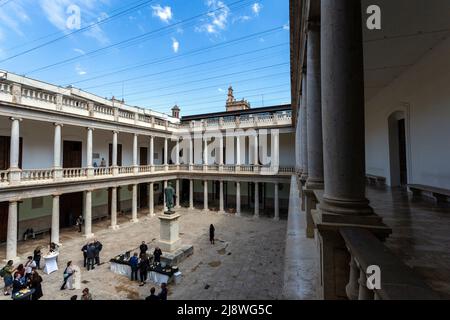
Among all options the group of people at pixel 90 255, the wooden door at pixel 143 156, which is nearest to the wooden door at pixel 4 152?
the group of people at pixel 90 255

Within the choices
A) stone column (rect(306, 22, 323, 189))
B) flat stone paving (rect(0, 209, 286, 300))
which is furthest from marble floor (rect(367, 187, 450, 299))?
flat stone paving (rect(0, 209, 286, 300))

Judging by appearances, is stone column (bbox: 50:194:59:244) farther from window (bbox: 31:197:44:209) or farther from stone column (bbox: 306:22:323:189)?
stone column (bbox: 306:22:323:189)

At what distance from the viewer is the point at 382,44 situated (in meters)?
6.39

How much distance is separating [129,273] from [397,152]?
13467mm

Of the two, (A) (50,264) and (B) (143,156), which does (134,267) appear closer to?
(A) (50,264)

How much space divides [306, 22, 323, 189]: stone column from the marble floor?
1651 mm

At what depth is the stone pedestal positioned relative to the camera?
42.7ft

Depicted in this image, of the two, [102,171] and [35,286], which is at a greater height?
[102,171]

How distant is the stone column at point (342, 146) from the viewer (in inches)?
101

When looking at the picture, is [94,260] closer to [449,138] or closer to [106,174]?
[106,174]

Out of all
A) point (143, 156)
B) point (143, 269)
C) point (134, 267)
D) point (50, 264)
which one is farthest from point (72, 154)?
point (143, 269)

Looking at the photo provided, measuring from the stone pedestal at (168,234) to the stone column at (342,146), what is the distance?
11661mm

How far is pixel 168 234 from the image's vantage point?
13.2 meters
